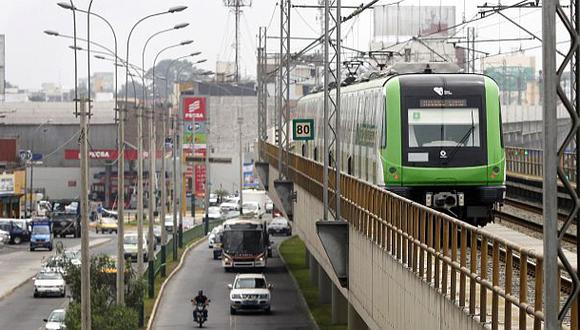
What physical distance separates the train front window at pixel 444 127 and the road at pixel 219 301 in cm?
2060

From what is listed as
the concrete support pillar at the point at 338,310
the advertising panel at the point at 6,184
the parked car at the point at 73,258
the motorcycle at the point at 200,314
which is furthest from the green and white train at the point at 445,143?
the advertising panel at the point at 6,184

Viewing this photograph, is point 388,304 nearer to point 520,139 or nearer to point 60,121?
point 520,139

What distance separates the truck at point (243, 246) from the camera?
68.6m

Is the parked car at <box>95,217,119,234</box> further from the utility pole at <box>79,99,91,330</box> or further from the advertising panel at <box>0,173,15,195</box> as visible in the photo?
the utility pole at <box>79,99,91,330</box>

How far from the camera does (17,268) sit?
74125 millimetres

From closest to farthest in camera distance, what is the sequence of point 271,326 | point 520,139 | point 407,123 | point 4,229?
1. point 407,123
2. point 271,326
3. point 520,139
4. point 4,229

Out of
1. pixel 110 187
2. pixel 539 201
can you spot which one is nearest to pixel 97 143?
pixel 110 187

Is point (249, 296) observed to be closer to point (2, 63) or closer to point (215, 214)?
point (2, 63)

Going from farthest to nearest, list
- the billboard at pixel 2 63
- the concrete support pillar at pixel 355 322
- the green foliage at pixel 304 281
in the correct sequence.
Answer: the billboard at pixel 2 63 < the green foliage at pixel 304 281 < the concrete support pillar at pixel 355 322

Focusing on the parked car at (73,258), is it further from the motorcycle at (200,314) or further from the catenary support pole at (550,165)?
the catenary support pole at (550,165)

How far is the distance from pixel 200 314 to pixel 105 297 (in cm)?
535

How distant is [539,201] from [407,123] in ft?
49.9

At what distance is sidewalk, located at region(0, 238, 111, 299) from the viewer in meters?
64.8

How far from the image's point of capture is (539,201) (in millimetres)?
41875
